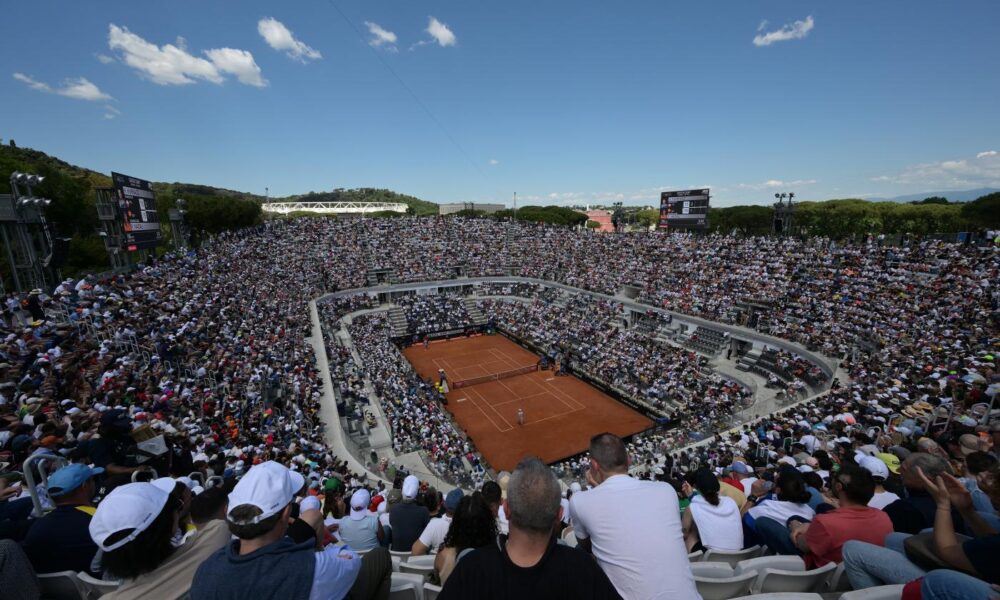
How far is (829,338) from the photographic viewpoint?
2422 cm

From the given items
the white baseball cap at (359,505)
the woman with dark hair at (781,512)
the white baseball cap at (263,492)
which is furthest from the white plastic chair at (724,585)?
the white baseball cap at (359,505)

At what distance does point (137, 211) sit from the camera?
25.0 meters

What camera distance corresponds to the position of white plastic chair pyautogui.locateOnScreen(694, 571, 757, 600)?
3.67 metres

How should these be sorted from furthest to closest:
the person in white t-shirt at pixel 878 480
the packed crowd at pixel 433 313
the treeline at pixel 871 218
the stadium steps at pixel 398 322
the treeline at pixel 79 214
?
the treeline at pixel 871 218, the packed crowd at pixel 433 313, the stadium steps at pixel 398 322, the treeline at pixel 79 214, the person in white t-shirt at pixel 878 480

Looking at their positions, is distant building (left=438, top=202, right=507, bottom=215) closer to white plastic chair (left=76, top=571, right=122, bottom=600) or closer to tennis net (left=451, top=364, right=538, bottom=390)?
tennis net (left=451, top=364, right=538, bottom=390)

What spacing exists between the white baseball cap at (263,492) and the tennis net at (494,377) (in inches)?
1129

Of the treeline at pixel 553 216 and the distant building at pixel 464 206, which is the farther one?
the distant building at pixel 464 206

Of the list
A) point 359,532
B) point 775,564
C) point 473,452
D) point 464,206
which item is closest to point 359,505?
point 359,532

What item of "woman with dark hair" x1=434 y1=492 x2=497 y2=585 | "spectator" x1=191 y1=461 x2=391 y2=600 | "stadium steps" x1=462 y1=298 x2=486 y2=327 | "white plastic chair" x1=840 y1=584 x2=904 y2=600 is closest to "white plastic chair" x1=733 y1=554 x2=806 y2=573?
"white plastic chair" x1=840 y1=584 x2=904 y2=600

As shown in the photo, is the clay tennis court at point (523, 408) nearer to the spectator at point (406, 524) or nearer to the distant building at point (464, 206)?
the spectator at point (406, 524)

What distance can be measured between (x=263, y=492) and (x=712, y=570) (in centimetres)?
399

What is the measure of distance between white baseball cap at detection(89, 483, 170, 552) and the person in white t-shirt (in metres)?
6.84

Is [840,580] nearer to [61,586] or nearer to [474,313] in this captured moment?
[61,586]

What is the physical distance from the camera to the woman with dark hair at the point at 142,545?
94.5 inches
